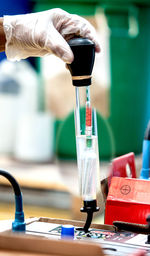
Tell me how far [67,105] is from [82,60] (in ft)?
7.49

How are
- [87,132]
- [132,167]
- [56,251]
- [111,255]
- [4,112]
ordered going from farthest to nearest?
[4,112]
[132,167]
[87,132]
[111,255]
[56,251]

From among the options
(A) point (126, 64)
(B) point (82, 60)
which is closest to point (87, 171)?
(B) point (82, 60)

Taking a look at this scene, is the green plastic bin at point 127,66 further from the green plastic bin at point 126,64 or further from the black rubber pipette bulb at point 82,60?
the black rubber pipette bulb at point 82,60

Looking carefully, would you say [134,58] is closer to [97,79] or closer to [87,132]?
[97,79]

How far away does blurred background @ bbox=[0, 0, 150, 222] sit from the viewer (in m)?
3.12

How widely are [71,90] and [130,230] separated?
229 cm

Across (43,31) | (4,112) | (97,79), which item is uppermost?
(43,31)

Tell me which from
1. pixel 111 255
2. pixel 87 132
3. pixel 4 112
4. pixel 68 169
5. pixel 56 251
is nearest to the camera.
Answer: pixel 56 251

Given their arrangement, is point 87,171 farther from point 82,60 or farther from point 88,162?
point 82,60

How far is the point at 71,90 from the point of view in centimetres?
325

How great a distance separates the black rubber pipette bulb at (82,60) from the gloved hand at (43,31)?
0.13 feet

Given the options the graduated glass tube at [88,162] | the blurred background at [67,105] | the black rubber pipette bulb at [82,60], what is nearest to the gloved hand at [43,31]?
the black rubber pipette bulb at [82,60]

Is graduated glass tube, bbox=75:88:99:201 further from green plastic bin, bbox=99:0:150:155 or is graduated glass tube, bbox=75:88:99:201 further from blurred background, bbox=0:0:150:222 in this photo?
green plastic bin, bbox=99:0:150:155

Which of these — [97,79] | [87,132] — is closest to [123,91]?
[97,79]
